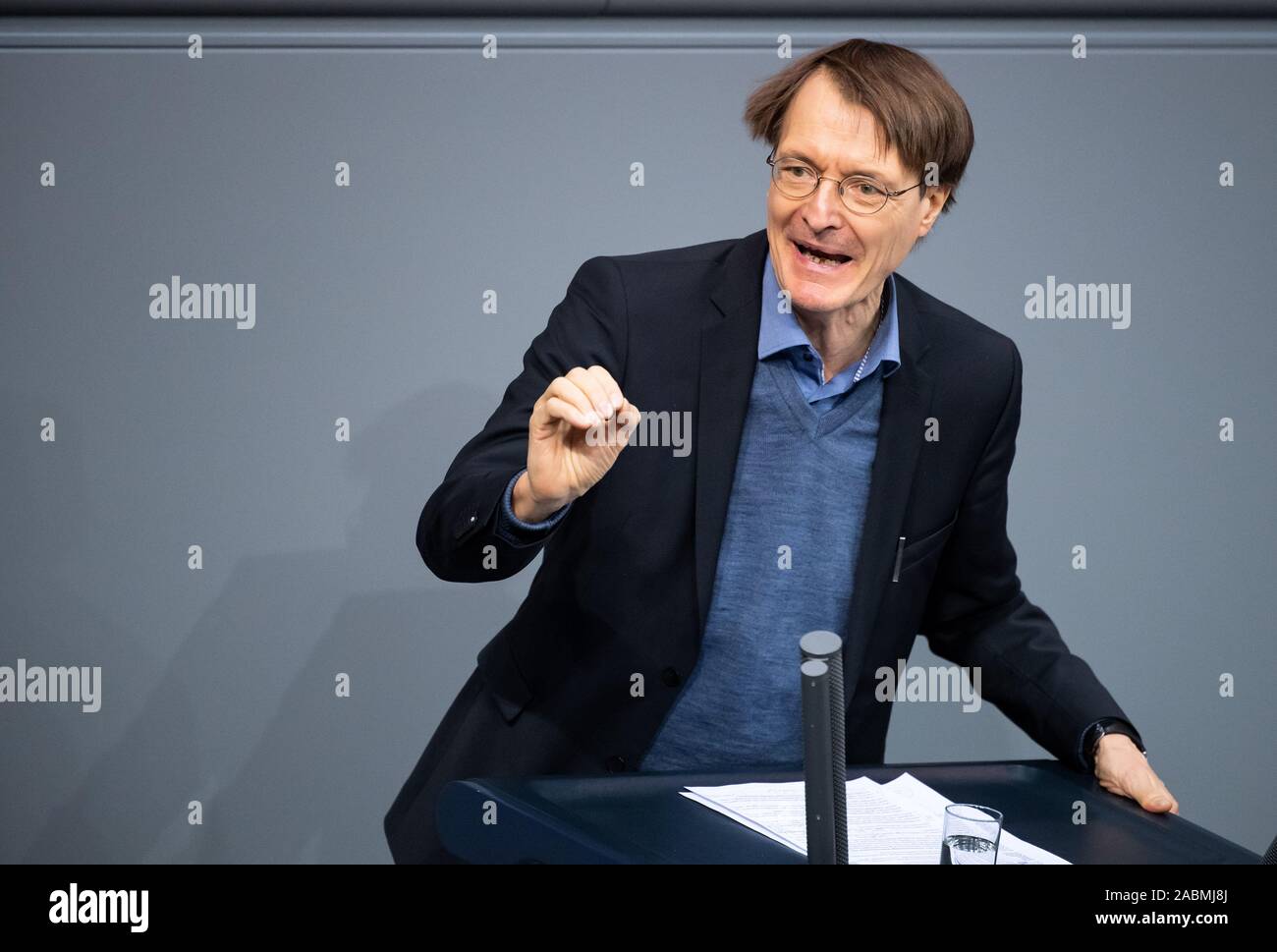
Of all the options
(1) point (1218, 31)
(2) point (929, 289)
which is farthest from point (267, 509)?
(1) point (1218, 31)

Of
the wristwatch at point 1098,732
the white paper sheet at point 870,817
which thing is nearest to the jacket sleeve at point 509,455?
the white paper sheet at point 870,817

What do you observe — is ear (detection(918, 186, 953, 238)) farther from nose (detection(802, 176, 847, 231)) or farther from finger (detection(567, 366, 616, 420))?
finger (detection(567, 366, 616, 420))

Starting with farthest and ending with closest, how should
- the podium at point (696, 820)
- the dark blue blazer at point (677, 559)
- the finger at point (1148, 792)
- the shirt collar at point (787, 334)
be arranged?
the shirt collar at point (787, 334) → the dark blue blazer at point (677, 559) → the finger at point (1148, 792) → the podium at point (696, 820)

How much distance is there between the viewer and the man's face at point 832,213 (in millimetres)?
1835

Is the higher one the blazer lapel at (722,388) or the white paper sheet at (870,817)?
the blazer lapel at (722,388)

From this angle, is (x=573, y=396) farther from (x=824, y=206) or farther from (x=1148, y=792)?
(x=1148, y=792)

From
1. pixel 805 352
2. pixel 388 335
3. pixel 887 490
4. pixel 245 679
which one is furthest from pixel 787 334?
pixel 245 679

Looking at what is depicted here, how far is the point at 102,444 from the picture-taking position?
3.24 metres

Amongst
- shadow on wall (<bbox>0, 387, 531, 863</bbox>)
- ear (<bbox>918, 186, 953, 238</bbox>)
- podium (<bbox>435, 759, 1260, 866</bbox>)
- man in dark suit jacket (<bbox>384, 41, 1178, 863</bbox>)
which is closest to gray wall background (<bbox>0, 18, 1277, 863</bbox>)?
shadow on wall (<bbox>0, 387, 531, 863</bbox>)

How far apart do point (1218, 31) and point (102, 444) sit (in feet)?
9.67

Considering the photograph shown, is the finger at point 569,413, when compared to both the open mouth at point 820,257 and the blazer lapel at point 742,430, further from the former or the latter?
the open mouth at point 820,257

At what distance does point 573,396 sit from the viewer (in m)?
1.38

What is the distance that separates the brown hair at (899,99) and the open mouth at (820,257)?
0.16 m

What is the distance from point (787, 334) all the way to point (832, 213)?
0.63 feet
